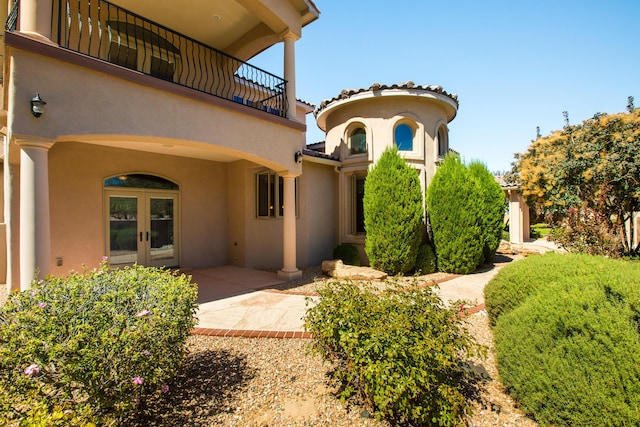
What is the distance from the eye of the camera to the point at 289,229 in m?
9.11

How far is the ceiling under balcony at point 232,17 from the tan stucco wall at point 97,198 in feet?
14.1

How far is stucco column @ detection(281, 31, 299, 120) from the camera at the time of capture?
878 centimetres

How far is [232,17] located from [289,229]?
6.94 metres

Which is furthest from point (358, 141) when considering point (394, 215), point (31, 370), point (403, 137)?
point (31, 370)

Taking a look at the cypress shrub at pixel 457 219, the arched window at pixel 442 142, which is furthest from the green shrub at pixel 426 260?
the arched window at pixel 442 142

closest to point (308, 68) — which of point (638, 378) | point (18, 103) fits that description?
point (18, 103)

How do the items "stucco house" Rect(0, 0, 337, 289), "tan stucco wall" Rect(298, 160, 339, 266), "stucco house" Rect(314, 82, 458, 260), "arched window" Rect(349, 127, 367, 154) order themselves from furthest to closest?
"arched window" Rect(349, 127, 367, 154), "stucco house" Rect(314, 82, 458, 260), "tan stucco wall" Rect(298, 160, 339, 266), "stucco house" Rect(0, 0, 337, 289)

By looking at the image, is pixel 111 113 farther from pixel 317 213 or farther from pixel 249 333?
pixel 317 213

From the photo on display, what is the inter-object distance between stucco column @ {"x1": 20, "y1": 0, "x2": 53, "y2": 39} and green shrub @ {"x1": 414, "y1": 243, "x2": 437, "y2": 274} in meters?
11.0

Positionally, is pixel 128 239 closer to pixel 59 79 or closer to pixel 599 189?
pixel 59 79

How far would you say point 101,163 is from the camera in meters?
8.68

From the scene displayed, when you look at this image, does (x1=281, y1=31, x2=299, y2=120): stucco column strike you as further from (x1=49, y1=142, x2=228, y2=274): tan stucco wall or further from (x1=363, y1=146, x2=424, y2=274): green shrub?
(x1=49, y1=142, x2=228, y2=274): tan stucco wall

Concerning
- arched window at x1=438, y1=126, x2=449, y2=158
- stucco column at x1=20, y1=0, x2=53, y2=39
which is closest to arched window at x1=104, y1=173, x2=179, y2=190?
stucco column at x1=20, y1=0, x2=53, y2=39

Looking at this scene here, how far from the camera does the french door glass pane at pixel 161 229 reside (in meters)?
9.86
